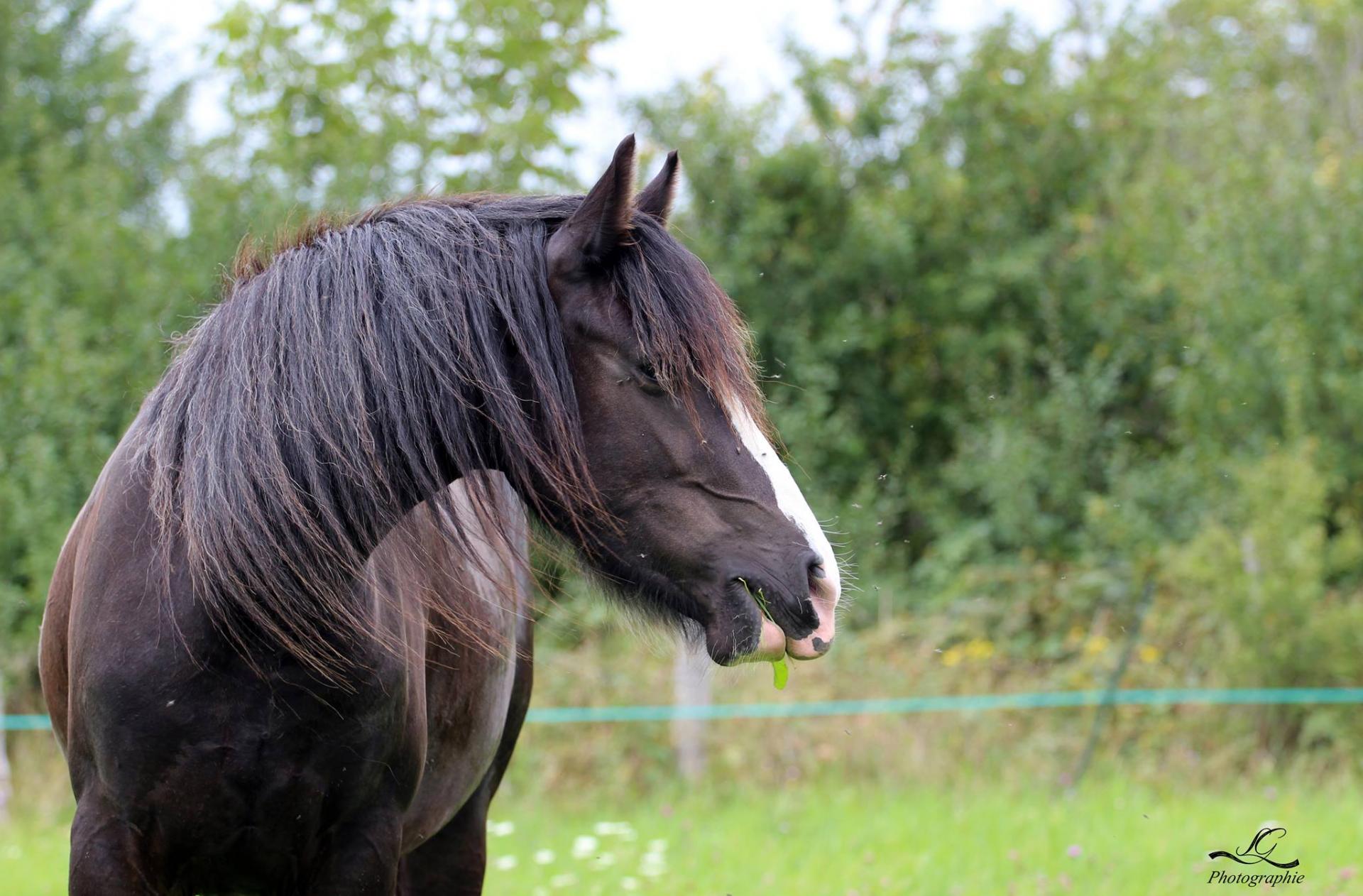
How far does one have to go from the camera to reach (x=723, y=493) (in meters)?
2.35

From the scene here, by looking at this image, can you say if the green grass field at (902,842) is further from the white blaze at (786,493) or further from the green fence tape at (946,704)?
the white blaze at (786,493)

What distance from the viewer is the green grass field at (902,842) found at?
16.7ft

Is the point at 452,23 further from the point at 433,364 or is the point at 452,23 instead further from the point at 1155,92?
the point at 433,364

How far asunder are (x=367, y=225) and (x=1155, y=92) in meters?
11.8

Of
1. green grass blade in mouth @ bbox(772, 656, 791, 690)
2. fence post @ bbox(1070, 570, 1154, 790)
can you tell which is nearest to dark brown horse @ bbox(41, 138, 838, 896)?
green grass blade in mouth @ bbox(772, 656, 791, 690)

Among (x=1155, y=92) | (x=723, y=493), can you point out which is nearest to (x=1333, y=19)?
(x=1155, y=92)

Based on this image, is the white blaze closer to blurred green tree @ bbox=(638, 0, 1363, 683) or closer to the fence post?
the fence post

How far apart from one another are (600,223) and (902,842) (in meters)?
4.41

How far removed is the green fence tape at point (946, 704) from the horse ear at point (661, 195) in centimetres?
510

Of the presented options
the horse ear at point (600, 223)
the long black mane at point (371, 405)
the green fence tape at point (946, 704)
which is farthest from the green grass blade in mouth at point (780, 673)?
the green fence tape at point (946, 704)

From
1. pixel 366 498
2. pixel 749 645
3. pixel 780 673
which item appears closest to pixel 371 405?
pixel 366 498

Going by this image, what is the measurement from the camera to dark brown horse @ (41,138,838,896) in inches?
93.1

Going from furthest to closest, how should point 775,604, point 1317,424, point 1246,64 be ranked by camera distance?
point 1246,64, point 1317,424, point 775,604

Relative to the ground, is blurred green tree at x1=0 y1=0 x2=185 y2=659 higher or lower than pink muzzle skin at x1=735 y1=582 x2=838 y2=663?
lower
